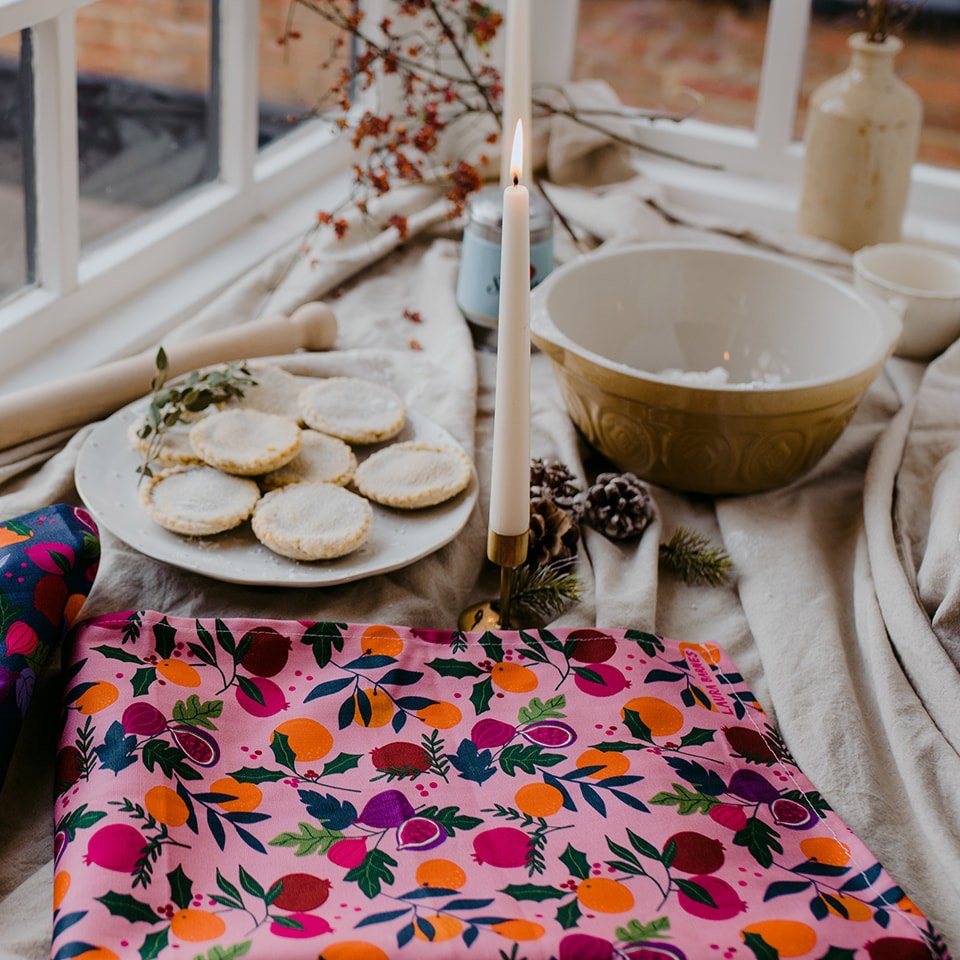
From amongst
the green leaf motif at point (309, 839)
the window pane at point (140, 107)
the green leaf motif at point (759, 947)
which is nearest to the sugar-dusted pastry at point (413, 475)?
the green leaf motif at point (309, 839)

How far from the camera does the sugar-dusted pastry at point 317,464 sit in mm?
983

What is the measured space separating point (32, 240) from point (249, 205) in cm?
38

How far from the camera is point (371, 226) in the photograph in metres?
1.52

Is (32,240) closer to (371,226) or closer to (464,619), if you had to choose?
(371,226)

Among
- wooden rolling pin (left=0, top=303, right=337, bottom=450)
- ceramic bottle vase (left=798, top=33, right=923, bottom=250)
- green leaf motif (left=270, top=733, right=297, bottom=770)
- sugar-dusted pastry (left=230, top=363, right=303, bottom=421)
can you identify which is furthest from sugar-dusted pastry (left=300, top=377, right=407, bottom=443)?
ceramic bottle vase (left=798, top=33, right=923, bottom=250)

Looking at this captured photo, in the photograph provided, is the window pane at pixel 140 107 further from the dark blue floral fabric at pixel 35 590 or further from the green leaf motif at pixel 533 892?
the green leaf motif at pixel 533 892

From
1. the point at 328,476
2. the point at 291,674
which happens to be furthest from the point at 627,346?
the point at 291,674

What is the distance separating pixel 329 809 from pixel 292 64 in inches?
46.8

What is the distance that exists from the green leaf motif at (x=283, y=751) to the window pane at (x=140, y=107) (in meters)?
0.79

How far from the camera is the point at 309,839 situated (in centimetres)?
70

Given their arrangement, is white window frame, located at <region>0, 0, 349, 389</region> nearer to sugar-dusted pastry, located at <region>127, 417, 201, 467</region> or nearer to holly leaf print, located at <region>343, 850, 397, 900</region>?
sugar-dusted pastry, located at <region>127, 417, 201, 467</region>

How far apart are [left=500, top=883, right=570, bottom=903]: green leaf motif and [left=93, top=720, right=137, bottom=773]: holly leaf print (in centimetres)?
24

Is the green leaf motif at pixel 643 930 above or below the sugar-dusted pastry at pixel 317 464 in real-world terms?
below

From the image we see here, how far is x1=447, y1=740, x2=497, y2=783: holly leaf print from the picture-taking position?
2.48ft
